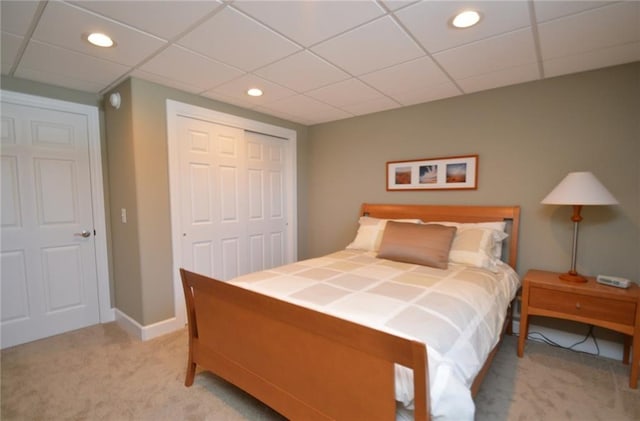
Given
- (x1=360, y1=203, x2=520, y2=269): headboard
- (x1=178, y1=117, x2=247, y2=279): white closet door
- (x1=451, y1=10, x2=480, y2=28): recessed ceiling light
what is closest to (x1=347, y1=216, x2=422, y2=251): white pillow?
(x1=360, y1=203, x2=520, y2=269): headboard

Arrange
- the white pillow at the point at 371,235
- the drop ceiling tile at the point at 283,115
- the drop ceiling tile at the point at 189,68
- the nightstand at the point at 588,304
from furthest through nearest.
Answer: the drop ceiling tile at the point at 283,115 → the white pillow at the point at 371,235 → the drop ceiling tile at the point at 189,68 → the nightstand at the point at 588,304

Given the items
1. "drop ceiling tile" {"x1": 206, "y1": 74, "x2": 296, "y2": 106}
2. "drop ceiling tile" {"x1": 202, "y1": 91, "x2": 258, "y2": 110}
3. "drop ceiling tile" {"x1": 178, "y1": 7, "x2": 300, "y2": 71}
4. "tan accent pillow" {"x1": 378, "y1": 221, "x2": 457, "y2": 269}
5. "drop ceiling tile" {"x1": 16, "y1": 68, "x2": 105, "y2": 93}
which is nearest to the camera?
"drop ceiling tile" {"x1": 178, "y1": 7, "x2": 300, "y2": 71}

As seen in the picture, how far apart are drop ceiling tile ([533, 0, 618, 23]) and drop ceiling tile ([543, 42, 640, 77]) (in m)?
0.64

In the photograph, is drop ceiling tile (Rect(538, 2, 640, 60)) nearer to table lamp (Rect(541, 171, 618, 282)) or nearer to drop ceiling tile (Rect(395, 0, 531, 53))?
drop ceiling tile (Rect(395, 0, 531, 53))

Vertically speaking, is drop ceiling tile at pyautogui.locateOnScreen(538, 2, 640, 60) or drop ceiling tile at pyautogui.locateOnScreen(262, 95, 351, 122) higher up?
drop ceiling tile at pyautogui.locateOnScreen(538, 2, 640, 60)

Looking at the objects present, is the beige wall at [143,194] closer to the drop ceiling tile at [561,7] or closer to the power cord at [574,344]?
the drop ceiling tile at [561,7]

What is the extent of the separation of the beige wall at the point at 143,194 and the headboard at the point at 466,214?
7.46 ft

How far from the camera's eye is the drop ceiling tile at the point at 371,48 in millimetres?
1724

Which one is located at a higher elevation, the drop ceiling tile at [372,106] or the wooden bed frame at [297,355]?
the drop ceiling tile at [372,106]

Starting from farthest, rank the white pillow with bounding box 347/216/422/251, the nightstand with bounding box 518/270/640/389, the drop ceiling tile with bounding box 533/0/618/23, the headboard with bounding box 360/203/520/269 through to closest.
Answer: the white pillow with bounding box 347/216/422/251
the headboard with bounding box 360/203/520/269
the nightstand with bounding box 518/270/640/389
the drop ceiling tile with bounding box 533/0/618/23

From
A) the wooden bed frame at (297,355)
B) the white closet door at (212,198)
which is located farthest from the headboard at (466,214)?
the white closet door at (212,198)

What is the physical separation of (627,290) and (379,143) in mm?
2439

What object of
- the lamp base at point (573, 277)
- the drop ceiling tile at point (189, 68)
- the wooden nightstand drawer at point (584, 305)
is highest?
the drop ceiling tile at point (189, 68)

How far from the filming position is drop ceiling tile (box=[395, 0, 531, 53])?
59.0 inches
